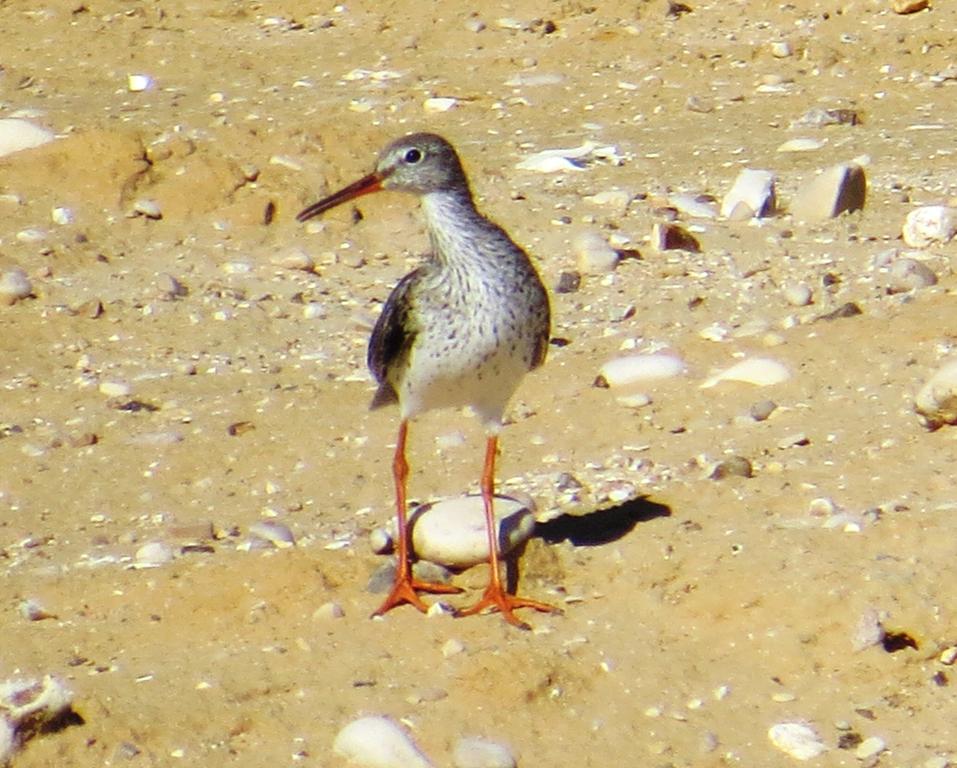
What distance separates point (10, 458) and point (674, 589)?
2866 mm

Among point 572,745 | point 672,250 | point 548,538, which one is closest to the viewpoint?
point 572,745

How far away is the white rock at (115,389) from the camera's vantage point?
8.81 meters

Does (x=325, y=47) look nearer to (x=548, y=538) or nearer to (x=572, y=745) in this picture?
(x=548, y=538)

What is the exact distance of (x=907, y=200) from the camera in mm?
10383

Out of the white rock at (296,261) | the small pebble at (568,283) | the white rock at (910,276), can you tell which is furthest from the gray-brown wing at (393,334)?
the white rock at (910,276)

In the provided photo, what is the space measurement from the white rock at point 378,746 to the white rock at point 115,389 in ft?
10.3

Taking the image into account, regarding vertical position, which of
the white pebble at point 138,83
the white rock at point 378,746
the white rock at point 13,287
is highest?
the white rock at point 378,746

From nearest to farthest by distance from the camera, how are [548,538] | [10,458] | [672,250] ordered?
[548,538] < [10,458] < [672,250]

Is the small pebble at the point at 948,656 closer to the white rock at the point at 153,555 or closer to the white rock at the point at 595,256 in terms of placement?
the white rock at the point at 153,555

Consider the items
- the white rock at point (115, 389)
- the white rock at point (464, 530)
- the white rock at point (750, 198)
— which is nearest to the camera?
the white rock at point (464, 530)

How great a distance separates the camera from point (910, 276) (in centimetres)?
931

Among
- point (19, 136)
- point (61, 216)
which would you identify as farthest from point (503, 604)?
point (19, 136)

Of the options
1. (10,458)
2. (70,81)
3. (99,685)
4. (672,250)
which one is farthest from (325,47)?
(99,685)

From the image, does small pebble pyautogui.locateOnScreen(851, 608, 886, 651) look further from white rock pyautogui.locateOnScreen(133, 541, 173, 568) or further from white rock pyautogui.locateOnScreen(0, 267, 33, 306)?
white rock pyautogui.locateOnScreen(0, 267, 33, 306)
